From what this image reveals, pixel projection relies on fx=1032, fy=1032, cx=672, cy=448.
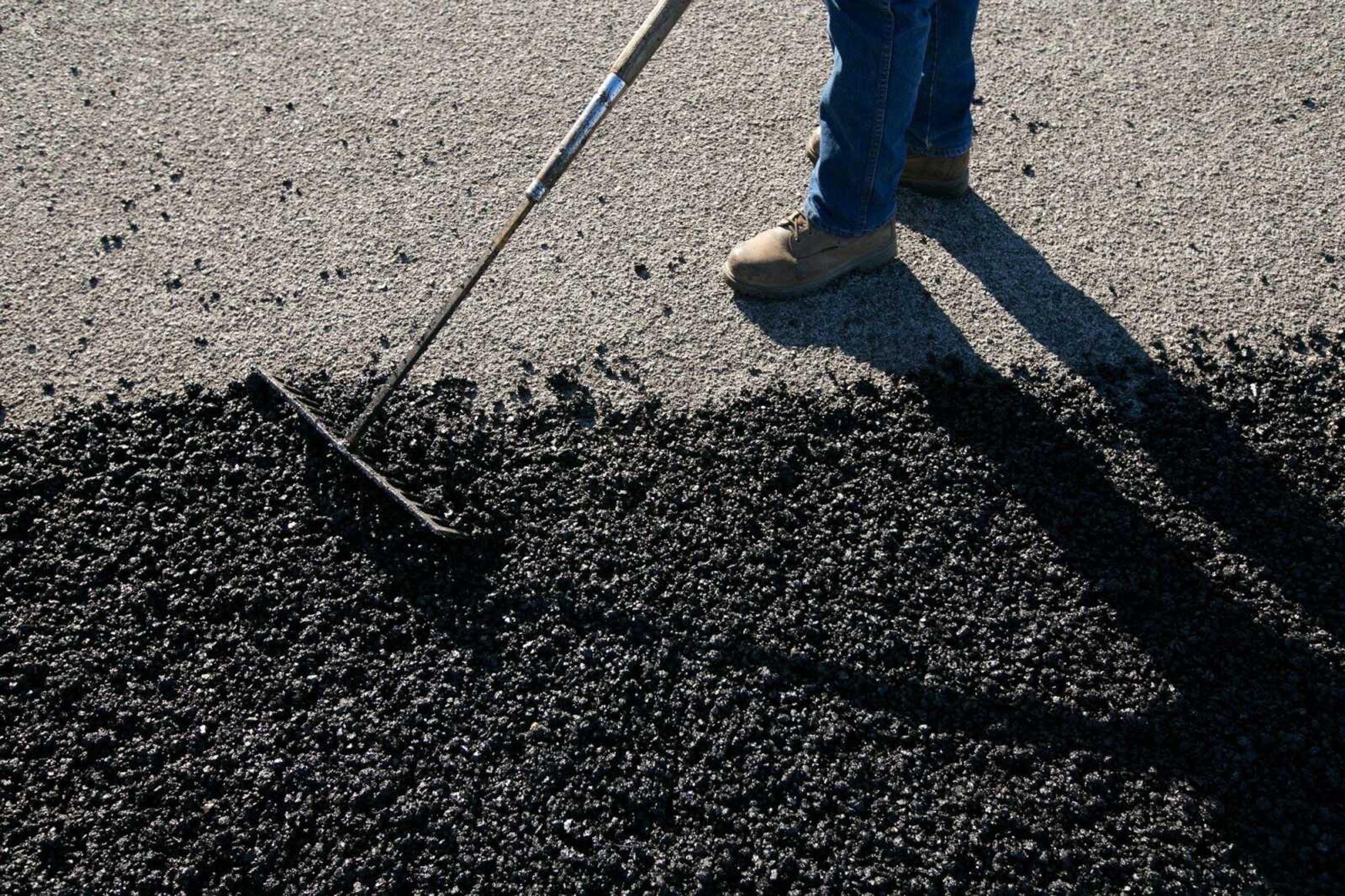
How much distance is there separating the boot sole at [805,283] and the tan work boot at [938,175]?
38cm

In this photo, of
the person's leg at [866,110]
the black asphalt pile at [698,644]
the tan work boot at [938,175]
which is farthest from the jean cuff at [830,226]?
the black asphalt pile at [698,644]

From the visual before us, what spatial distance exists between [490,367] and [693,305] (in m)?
0.81

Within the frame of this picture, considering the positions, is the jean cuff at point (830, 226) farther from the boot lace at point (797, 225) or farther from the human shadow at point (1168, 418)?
the human shadow at point (1168, 418)

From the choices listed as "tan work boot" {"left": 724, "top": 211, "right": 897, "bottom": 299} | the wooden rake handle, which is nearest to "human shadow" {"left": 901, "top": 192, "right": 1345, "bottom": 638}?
"tan work boot" {"left": 724, "top": 211, "right": 897, "bottom": 299}

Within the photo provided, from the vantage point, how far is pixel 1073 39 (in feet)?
16.2

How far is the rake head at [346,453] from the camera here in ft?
10.1

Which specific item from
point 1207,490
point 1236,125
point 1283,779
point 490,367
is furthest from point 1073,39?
point 1283,779

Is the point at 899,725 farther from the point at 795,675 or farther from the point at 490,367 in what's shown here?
the point at 490,367

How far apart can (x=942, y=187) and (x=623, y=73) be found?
5.56ft

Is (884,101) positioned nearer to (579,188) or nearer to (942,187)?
(942,187)

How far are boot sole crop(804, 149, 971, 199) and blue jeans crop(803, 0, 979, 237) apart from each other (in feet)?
0.42

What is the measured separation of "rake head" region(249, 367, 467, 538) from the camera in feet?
10.1

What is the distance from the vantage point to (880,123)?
137 inches

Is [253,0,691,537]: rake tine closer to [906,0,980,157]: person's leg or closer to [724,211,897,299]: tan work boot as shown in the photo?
[724,211,897,299]: tan work boot
